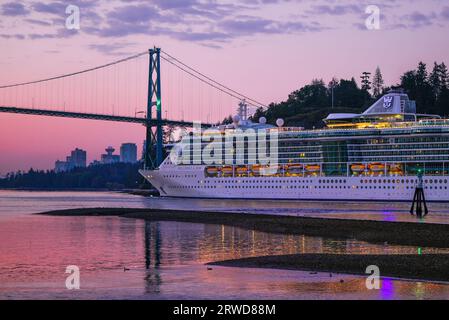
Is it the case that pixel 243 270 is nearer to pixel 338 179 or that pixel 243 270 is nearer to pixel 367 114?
pixel 338 179

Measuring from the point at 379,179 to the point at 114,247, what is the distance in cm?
4893

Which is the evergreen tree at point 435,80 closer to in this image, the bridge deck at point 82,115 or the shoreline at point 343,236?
the bridge deck at point 82,115

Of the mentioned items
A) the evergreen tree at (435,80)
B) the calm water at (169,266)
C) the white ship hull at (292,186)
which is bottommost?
the calm water at (169,266)

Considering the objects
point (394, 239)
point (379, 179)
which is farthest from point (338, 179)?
point (394, 239)

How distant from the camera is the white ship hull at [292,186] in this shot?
71.9 metres

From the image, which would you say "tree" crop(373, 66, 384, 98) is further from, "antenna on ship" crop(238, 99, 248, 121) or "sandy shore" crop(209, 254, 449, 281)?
"sandy shore" crop(209, 254, 449, 281)

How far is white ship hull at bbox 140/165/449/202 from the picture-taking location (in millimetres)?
71938

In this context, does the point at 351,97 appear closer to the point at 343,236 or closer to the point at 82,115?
the point at 82,115

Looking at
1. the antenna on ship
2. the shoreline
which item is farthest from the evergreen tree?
the shoreline

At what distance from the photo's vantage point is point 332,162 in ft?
260

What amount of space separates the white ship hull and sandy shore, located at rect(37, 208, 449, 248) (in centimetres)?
2796

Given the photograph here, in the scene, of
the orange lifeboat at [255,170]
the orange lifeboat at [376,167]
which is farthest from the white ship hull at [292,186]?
the orange lifeboat at [376,167]

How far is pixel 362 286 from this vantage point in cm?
1766

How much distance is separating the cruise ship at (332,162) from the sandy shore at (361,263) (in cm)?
4852
